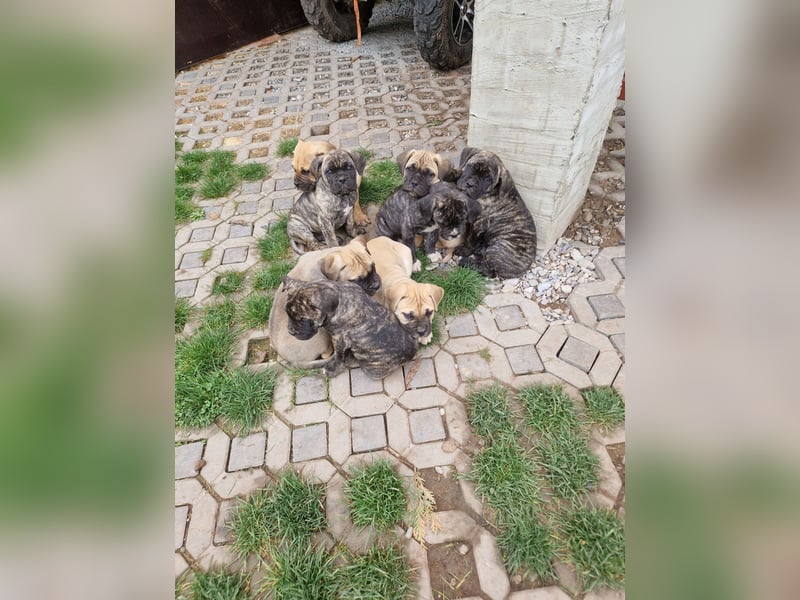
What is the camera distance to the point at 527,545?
106 inches

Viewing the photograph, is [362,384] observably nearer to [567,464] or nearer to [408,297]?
[408,297]

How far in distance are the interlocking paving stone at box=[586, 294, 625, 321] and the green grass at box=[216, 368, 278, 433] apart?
292cm

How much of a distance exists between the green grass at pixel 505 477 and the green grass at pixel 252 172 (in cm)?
488

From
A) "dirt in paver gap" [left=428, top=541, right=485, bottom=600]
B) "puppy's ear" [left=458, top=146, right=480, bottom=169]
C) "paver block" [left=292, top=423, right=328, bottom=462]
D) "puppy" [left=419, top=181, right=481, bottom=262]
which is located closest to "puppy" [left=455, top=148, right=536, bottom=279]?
"puppy's ear" [left=458, top=146, right=480, bottom=169]

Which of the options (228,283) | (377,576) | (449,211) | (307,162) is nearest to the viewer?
(377,576)

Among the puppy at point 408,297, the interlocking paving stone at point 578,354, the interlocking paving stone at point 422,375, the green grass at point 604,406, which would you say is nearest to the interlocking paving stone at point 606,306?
the interlocking paving stone at point 578,354

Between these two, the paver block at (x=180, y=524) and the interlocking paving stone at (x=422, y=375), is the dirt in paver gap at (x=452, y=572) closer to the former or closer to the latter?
the interlocking paving stone at (x=422, y=375)

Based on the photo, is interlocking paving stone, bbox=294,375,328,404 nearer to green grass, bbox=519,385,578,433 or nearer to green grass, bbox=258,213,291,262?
green grass, bbox=519,385,578,433

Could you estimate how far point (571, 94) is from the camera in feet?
11.6

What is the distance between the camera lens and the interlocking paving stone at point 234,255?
5.00m

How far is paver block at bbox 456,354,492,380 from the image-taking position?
3.70 m

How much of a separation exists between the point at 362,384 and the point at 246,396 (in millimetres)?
930

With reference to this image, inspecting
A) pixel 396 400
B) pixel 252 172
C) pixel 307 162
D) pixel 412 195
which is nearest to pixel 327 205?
pixel 307 162
